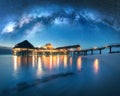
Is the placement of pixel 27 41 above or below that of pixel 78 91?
above

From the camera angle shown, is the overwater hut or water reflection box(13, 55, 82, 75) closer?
the overwater hut

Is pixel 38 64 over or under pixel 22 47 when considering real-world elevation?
under

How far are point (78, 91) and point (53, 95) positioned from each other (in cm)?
61

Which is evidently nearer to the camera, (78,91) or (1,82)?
(78,91)

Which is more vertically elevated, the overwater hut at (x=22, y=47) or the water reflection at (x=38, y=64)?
the overwater hut at (x=22, y=47)

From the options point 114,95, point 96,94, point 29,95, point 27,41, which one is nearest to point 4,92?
point 29,95

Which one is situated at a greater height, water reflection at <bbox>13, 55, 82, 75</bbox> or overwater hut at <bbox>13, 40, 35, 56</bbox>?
overwater hut at <bbox>13, 40, 35, 56</bbox>

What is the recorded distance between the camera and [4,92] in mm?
4832

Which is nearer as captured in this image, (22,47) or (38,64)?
(22,47)

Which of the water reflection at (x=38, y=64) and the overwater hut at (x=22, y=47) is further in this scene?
the water reflection at (x=38, y=64)

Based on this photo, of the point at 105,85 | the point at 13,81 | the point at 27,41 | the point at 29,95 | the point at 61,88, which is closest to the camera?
the point at 29,95

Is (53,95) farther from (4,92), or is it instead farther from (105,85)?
(105,85)

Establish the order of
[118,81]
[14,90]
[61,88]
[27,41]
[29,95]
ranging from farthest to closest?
[27,41]
[118,81]
[61,88]
[14,90]
[29,95]

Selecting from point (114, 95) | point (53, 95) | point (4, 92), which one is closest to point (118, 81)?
point (114, 95)
